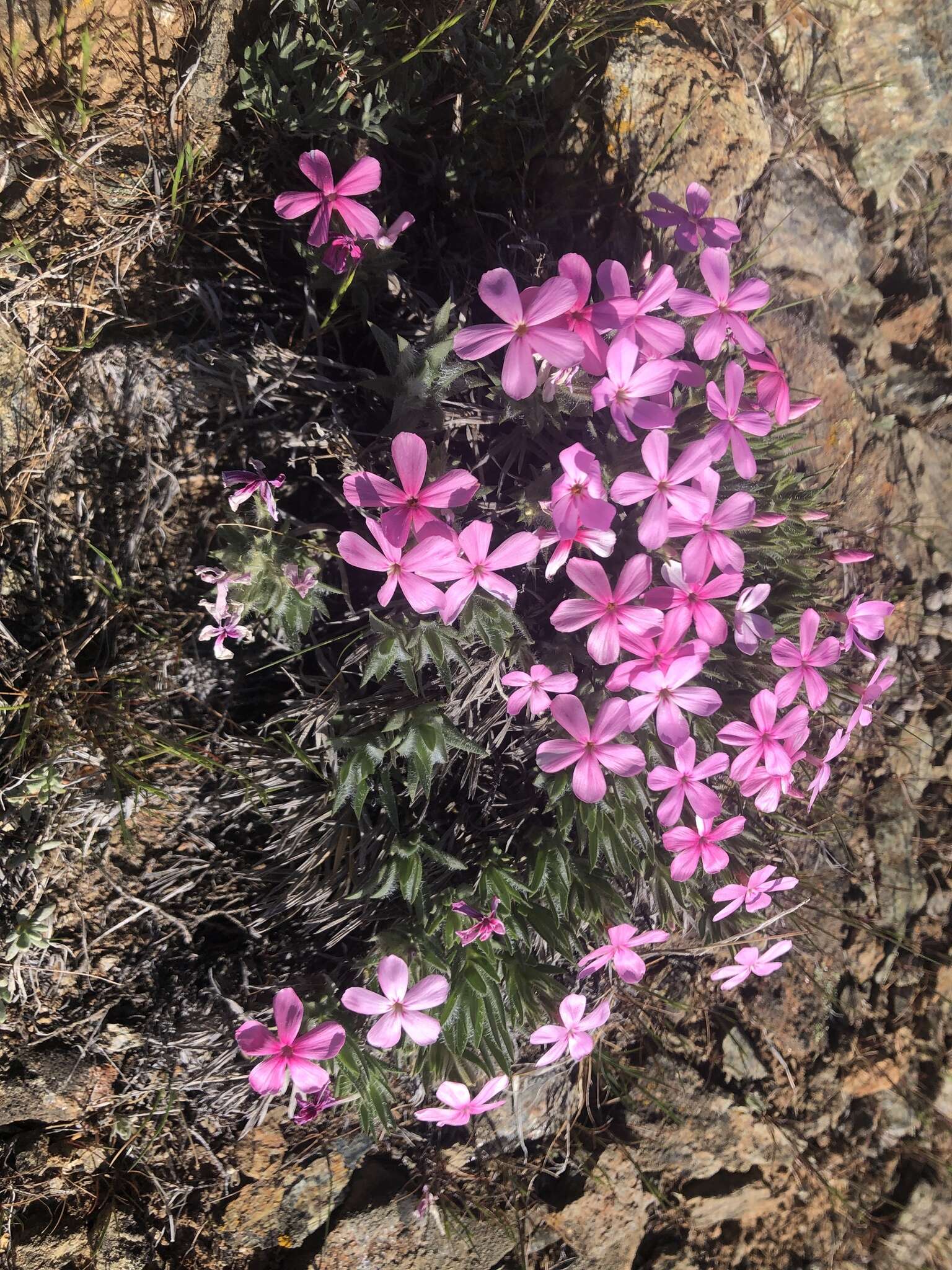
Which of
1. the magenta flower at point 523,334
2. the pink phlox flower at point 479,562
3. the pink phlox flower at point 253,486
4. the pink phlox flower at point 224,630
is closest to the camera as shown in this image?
the magenta flower at point 523,334

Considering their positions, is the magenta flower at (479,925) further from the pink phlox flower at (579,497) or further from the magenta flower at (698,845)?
the pink phlox flower at (579,497)

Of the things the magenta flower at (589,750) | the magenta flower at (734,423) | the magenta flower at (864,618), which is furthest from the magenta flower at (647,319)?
the magenta flower at (864,618)

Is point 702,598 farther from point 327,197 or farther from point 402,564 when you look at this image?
point 327,197

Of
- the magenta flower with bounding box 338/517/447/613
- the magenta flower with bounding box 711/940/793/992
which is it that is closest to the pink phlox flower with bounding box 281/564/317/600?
the magenta flower with bounding box 338/517/447/613

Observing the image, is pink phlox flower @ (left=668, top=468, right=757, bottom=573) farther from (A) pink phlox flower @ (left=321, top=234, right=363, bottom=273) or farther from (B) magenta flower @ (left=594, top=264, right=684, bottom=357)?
(A) pink phlox flower @ (left=321, top=234, right=363, bottom=273)

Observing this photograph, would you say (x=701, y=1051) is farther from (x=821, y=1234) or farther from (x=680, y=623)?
(x=680, y=623)

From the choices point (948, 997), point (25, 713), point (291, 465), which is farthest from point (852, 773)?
point (25, 713)
